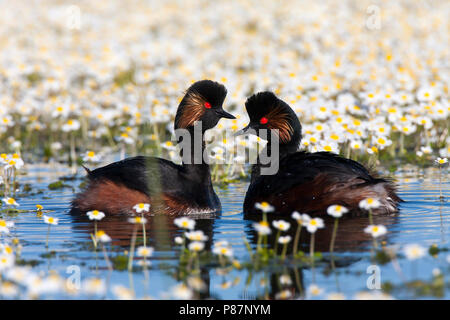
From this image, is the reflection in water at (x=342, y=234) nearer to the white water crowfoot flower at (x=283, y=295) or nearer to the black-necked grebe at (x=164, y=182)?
the black-necked grebe at (x=164, y=182)

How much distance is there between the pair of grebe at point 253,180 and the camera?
9078mm

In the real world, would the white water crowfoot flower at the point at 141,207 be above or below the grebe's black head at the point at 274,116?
below

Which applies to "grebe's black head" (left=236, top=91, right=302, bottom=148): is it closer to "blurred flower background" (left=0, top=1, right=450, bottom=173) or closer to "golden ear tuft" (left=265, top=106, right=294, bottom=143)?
"golden ear tuft" (left=265, top=106, right=294, bottom=143)

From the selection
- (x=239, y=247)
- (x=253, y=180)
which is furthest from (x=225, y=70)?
(x=239, y=247)

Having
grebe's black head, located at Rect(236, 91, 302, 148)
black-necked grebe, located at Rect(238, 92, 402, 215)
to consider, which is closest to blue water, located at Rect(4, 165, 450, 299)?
black-necked grebe, located at Rect(238, 92, 402, 215)

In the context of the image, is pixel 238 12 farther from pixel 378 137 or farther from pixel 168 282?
pixel 168 282

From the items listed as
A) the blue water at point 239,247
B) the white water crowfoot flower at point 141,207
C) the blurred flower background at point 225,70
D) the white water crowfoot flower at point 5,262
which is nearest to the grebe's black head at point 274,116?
the blurred flower background at point 225,70

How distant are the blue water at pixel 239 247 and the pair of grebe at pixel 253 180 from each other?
9.8 inches

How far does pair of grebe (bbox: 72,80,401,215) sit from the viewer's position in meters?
9.08

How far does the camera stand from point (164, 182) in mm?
9758

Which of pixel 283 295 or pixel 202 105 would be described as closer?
pixel 283 295

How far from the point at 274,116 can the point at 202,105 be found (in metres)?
0.88

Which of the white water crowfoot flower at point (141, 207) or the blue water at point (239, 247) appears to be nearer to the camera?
the blue water at point (239, 247)

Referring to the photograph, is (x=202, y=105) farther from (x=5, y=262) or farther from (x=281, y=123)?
(x=5, y=262)
